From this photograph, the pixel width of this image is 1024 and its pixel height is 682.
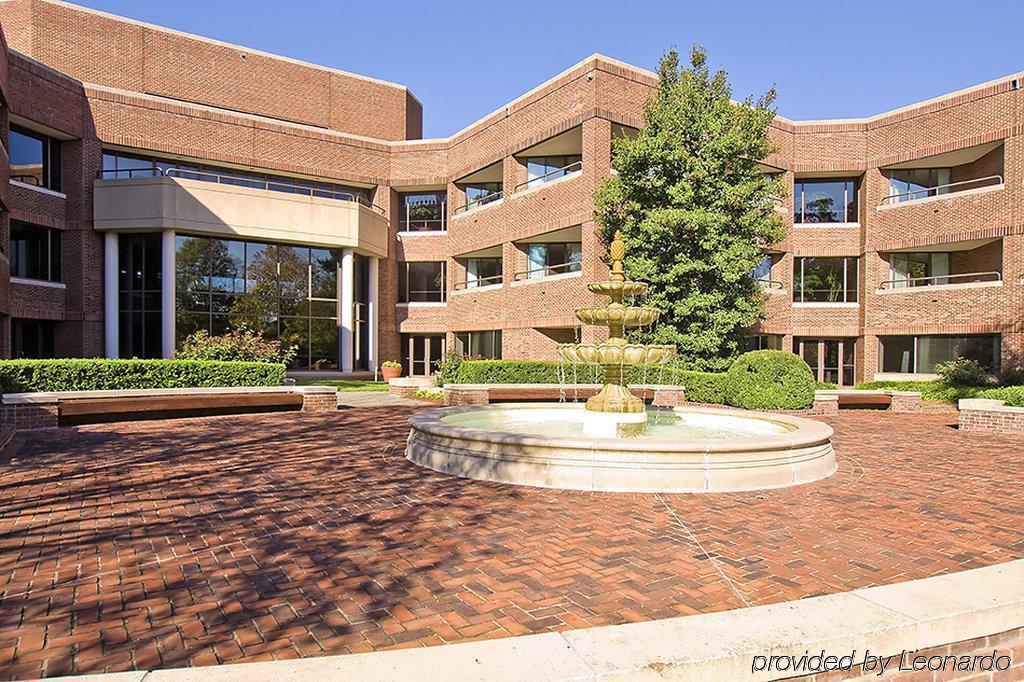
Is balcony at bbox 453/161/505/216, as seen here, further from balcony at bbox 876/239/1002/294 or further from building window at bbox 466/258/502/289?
balcony at bbox 876/239/1002/294

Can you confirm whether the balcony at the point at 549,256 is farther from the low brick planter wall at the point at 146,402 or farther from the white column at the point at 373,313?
the low brick planter wall at the point at 146,402

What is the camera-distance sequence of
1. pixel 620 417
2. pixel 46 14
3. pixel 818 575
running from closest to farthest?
1. pixel 818 575
2. pixel 620 417
3. pixel 46 14

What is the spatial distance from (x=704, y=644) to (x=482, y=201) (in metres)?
27.2

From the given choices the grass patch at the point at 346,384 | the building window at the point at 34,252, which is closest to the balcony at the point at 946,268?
the grass patch at the point at 346,384

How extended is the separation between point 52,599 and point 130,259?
24801 mm

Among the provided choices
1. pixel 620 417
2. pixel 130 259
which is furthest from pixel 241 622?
pixel 130 259

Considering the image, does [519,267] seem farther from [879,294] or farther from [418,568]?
[418,568]

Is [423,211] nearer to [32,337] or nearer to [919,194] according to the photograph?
[32,337]

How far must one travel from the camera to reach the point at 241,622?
365cm

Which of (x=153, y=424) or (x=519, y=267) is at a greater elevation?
(x=519, y=267)

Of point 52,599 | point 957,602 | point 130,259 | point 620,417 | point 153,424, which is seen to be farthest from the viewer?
point 130,259

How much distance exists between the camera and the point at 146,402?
13359mm

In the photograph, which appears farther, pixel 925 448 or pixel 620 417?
pixel 925 448

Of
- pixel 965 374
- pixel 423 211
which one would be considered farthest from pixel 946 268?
pixel 423 211
